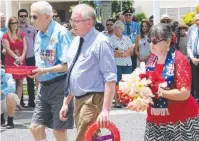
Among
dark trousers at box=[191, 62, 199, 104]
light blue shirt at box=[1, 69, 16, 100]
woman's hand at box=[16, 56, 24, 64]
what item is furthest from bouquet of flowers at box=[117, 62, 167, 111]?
dark trousers at box=[191, 62, 199, 104]

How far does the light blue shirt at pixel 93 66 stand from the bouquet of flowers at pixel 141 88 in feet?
0.84

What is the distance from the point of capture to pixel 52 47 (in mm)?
5840

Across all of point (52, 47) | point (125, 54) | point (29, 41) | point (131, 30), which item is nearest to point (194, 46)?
point (125, 54)

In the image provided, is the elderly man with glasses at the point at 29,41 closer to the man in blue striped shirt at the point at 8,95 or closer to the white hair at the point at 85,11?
the man in blue striped shirt at the point at 8,95

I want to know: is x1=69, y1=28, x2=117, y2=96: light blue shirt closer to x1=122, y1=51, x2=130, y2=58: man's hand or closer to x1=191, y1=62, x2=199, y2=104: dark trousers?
x1=122, y1=51, x2=130, y2=58: man's hand

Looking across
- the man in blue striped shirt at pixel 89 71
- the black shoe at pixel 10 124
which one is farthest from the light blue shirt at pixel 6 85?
the man in blue striped shirt at pixel 89 71

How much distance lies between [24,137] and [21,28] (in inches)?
142

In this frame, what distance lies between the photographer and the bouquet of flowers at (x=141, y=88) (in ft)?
15.1

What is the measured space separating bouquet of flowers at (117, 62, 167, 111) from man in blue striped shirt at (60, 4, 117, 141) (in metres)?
0.23

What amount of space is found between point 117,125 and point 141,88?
474 centimetres

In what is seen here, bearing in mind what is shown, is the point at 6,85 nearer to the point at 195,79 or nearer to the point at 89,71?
the point at 89,71

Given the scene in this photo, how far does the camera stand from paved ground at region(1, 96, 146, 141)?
8.41m

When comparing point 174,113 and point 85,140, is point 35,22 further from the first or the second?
point 174,113

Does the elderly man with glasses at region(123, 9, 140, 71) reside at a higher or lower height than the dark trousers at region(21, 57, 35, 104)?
higher
